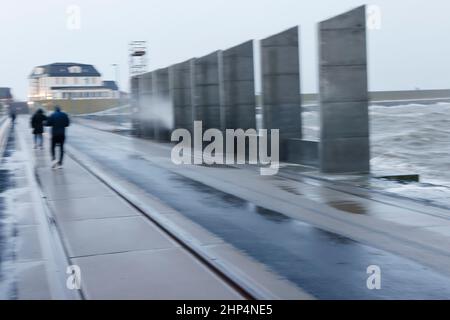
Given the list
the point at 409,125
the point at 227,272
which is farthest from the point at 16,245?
the point at 409,125

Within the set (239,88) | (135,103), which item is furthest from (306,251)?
(135,103)

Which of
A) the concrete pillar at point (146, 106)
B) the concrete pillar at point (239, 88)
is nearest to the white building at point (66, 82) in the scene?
the concrete pillar at point (146, 106)

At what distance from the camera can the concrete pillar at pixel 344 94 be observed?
15.1 m

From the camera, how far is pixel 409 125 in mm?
49000

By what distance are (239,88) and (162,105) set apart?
36.4ft

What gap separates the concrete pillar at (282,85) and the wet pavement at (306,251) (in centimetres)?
676

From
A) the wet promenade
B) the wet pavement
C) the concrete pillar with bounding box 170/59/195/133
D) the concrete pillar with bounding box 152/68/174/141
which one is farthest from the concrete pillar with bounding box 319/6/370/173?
the concrete pillar with bounding box 152/68/174/141

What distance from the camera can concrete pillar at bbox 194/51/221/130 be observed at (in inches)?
993

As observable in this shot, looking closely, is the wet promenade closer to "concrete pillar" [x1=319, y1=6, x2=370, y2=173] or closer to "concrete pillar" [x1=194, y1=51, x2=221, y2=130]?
"concrete pillar" [x1=319, y1=6, x2=370, y2=173]

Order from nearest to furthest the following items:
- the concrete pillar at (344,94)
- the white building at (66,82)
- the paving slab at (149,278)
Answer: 1. the paving slab at (149,278)
2. the concrete pillar at (344,94)
3. the white building at (66,82)

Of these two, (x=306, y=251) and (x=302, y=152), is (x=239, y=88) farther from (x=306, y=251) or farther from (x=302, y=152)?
(x=306, y=251)

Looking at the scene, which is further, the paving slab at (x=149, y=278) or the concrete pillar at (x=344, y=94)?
the concrete pillar at (x=344, y=94)

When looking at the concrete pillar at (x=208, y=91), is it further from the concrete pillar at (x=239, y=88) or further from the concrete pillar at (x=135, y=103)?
the concrete pillar at (x=135, y=103)

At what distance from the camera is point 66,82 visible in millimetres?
138000
